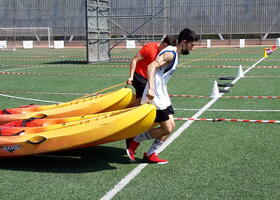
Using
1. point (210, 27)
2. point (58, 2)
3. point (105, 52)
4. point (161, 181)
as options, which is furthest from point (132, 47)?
point (161, 181)

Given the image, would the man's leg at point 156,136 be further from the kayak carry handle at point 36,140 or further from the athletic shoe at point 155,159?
the kayak carry handle at point 36,140

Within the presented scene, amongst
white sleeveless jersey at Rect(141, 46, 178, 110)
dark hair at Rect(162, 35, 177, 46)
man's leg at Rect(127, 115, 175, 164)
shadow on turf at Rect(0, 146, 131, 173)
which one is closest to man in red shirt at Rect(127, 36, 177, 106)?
dark hair at Rect(162, 35, 177, 46)

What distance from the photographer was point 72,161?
20.1ft

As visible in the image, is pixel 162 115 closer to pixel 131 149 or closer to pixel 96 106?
pixel 131 149

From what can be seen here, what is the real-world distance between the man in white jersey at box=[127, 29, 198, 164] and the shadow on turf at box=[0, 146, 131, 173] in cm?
38

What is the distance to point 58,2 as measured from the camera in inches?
2234

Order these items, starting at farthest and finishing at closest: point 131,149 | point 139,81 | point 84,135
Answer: point 139,81 → point 131,149 → point 84,135

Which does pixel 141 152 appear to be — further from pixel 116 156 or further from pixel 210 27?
pixel 210 27

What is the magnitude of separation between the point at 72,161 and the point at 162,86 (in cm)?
158

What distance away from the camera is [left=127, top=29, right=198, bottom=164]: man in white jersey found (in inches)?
218

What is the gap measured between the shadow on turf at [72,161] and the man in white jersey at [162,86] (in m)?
0.38

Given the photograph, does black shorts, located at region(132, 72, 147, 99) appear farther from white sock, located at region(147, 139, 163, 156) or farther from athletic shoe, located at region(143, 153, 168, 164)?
athletic shoe, located at region(143, 153, 168, 164)

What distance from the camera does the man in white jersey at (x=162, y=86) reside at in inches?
218

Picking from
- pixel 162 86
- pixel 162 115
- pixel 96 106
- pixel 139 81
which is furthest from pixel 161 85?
pixel 96 106
